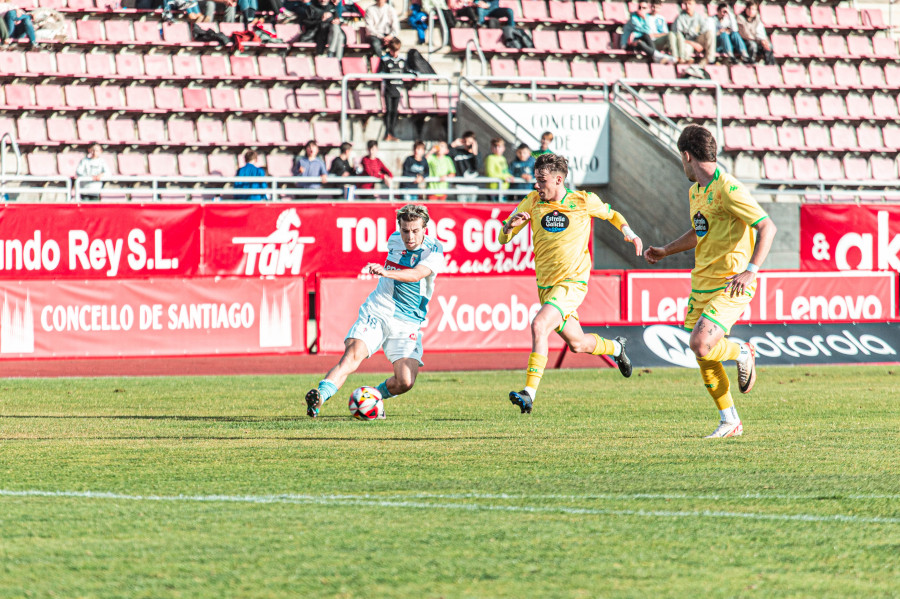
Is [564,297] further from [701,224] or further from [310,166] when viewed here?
[310,166]

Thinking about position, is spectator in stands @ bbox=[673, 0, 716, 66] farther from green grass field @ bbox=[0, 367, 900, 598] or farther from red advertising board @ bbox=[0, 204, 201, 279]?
green grass field @ bbox=[0, 367, 900, 598]

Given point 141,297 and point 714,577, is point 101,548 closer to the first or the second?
point 714,577

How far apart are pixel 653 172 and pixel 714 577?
19.5 m

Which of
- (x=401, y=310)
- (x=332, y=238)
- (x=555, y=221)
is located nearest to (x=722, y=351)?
(x=555, y=221)

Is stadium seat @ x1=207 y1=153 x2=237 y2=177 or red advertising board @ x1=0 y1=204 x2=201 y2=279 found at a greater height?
stadium seat @ x1=207 y1=153 x2=237 y2=177

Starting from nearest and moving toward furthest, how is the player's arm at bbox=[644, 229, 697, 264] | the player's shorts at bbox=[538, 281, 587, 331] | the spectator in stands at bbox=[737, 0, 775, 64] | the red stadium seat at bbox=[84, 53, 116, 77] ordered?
the player's arm at bbox=[644, 229, 697, 264] < the player's shorts at bbox=[538, 281, 587, 331] < the red stadium seat at bbox=[84, 53, 116, 77] < the spectator in stands at bbox=[737, 0, 775, 64]

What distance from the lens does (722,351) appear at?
9578 millimetres

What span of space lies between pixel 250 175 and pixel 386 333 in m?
11.5

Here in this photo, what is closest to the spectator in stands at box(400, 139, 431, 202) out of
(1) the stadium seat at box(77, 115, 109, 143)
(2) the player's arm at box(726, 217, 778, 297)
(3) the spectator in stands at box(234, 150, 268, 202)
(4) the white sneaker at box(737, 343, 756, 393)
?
(3) the spectator in stands at box(234, 150, 268, 202)

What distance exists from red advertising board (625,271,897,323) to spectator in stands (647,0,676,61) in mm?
9159

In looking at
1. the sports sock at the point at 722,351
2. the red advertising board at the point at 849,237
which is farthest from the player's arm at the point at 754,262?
the red advertising board at the point at 849,237

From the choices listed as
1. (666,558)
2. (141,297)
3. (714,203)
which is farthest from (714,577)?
(141,297)

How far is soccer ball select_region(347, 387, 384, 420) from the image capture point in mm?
10602

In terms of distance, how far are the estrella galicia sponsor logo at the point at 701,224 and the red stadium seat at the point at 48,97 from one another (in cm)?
1601
